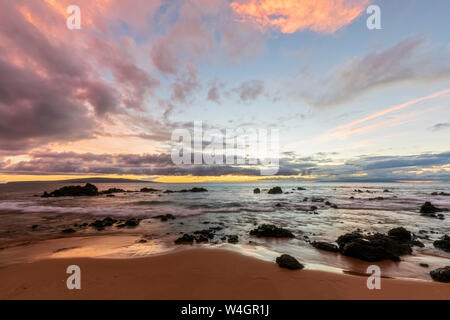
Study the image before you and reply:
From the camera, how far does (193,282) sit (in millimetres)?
5027

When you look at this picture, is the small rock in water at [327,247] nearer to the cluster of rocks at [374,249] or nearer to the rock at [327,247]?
the rock at [327,247]

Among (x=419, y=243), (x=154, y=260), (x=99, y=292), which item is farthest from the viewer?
(x=419, y=243)

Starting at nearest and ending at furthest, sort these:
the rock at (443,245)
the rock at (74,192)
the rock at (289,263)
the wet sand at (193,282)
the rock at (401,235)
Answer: the wet sand at (193,282), the rock at (289,263), the rock at (443,245), the rock at (401,235), the rock at (74,192)

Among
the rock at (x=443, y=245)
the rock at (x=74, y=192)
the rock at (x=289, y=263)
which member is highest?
the rock at (x=289, y=263)

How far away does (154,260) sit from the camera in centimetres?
659

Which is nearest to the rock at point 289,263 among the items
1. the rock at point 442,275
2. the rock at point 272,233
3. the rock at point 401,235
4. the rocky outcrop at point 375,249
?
the rocky outcrop at point 375,249

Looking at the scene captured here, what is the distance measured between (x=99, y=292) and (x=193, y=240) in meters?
5.36

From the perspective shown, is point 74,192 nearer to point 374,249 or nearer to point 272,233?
point 272,233

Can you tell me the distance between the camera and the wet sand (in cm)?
449

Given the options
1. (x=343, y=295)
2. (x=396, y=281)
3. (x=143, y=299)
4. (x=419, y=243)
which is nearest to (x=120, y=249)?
(x=143, y=299)

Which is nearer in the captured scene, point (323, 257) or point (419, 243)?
point (323, 257)

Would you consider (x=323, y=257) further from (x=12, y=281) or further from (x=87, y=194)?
(x=87, y=194)

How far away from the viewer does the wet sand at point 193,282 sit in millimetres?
4492

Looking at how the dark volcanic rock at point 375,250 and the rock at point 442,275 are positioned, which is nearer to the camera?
the rock at point 442,275
